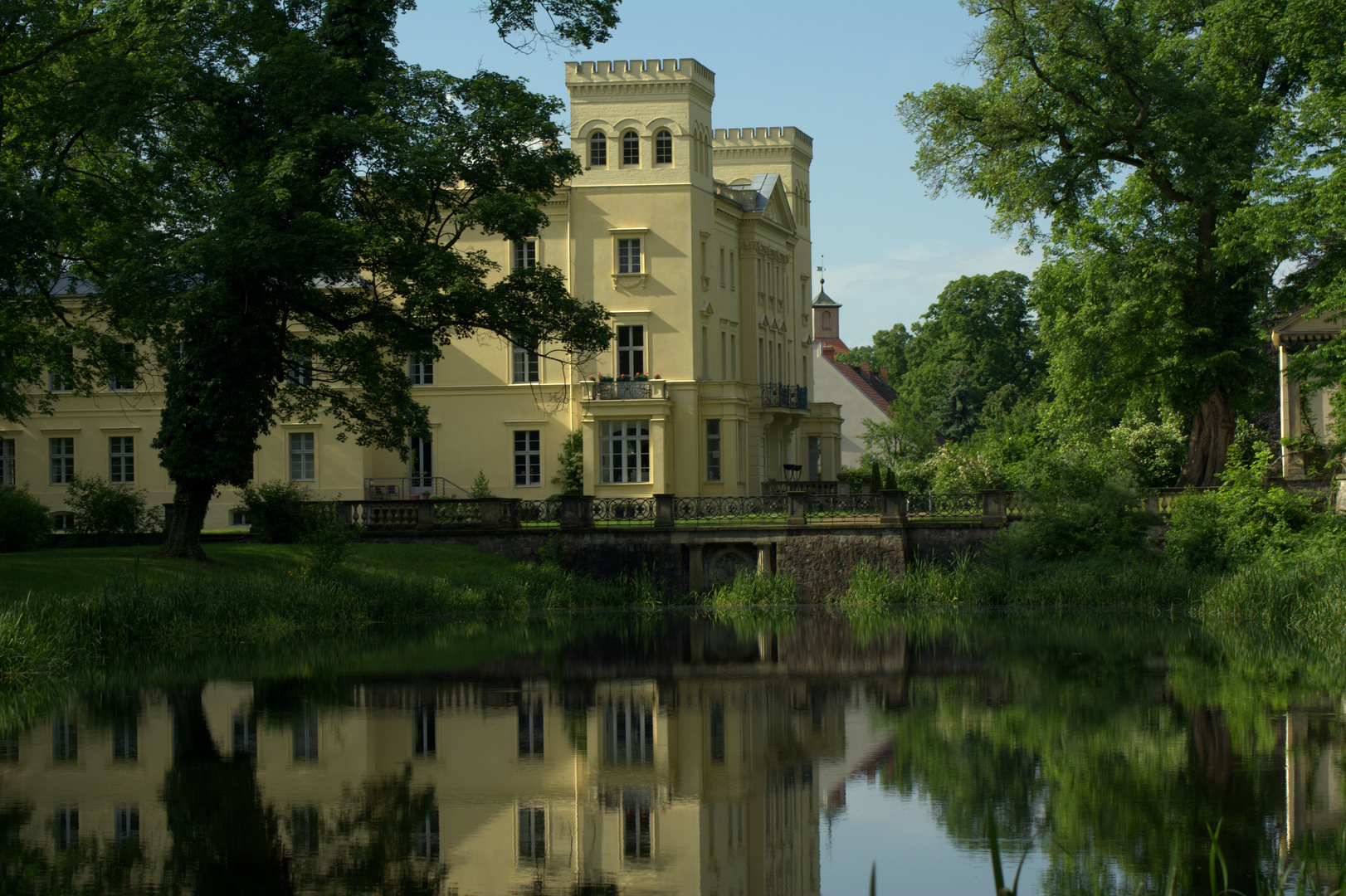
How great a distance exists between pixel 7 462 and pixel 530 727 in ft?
120

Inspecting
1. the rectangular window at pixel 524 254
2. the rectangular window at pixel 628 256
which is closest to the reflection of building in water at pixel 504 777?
the rectangular window at pixel 524 254

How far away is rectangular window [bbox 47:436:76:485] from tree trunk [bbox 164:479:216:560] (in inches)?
756

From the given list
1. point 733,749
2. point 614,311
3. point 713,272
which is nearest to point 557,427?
point 614,311

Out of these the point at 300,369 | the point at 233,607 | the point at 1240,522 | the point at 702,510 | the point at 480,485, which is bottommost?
the point at 233,607

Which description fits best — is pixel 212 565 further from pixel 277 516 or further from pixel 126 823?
pixel 126 823

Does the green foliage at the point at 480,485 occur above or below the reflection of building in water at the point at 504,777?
above

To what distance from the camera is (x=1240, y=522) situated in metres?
28.5

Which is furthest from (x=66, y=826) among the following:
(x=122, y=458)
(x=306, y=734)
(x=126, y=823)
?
(x=122, y=458)

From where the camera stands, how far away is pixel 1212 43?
3072 centimetres

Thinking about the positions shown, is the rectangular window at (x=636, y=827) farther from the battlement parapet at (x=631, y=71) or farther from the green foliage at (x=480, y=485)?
the battlement parapet at (x=631, y=71)

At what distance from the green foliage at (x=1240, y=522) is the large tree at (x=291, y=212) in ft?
42.2

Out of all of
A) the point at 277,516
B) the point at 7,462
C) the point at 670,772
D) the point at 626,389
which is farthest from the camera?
the point at 7,462

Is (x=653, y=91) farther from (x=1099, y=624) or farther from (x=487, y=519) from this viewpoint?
(x=1099, y=624)

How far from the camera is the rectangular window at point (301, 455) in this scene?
143 ft
